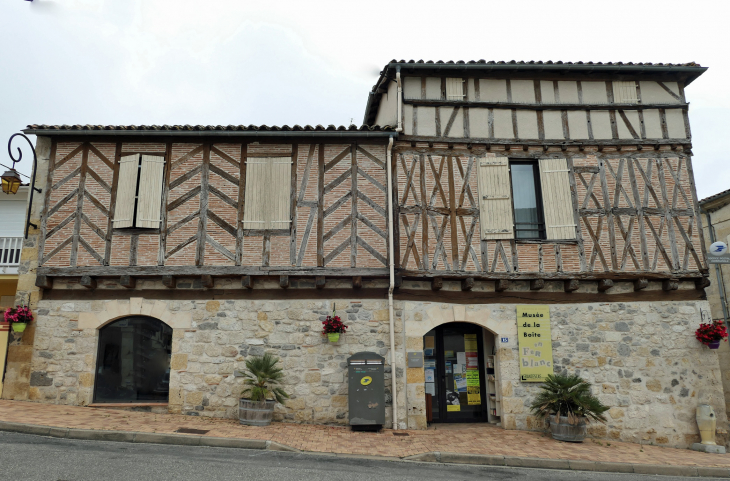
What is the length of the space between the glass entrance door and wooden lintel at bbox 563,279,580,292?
6.23ft

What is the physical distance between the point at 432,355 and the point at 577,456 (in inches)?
125

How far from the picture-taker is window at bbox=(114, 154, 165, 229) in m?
8.95

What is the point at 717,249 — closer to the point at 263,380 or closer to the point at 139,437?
the point at 263,380

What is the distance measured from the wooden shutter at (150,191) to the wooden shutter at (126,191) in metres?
0.12

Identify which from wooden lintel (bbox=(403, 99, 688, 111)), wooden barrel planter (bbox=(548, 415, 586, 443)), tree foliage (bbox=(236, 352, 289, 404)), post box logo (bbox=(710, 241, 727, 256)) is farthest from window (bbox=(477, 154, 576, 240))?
tree foliage (bbox=(236, 352, 289, 404))

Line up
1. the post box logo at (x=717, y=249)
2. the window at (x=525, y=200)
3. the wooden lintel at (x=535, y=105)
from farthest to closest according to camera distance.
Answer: the wooden lintel at (x=535, y=105) → the window at (x=525, y=200) → the post box logo at (x=717, y=249)

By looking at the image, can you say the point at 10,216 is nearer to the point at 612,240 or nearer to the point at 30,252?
the point at 30,252

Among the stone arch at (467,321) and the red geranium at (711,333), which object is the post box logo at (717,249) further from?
the stone arch at (467,321)

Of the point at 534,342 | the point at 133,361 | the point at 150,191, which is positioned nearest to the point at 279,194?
the point at 150,191

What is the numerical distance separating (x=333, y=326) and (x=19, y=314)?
5758mm

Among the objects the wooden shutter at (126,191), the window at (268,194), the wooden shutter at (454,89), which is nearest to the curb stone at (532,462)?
the window at (268,194)

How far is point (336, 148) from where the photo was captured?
30.8 ft

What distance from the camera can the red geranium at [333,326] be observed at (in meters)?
8.51

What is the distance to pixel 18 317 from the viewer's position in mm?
8578
